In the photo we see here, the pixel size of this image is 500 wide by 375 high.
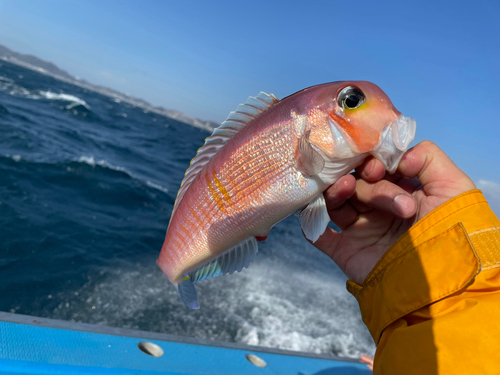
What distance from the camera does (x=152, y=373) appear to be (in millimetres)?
2451

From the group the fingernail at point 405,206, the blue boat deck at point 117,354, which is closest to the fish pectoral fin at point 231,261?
the fingernail at point 405,206

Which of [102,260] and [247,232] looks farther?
[102,260]

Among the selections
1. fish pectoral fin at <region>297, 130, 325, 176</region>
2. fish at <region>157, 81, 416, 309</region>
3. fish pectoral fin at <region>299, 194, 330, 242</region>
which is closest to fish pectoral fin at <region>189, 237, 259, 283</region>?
fish at <region>157, 81, 416, 309</region>

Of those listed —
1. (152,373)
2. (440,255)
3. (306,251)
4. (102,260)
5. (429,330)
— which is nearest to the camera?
(429,330)

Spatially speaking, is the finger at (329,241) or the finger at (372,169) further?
the finger at (329,241)

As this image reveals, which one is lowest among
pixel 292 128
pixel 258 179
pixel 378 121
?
pixel 258 179

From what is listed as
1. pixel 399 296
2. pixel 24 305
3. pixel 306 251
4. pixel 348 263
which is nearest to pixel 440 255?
pixel 399 296

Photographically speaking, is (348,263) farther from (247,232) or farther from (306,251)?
(306,251)

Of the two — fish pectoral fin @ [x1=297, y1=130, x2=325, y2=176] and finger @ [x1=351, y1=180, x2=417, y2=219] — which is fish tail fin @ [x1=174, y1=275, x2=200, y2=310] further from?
finger @ [x1=351, y1=180, x2=417, y2=219]

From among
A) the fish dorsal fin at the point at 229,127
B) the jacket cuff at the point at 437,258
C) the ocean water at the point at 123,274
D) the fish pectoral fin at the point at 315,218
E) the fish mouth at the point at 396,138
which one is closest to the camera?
the jacket cuff at the point at 437,258

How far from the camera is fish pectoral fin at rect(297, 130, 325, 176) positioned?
158cm

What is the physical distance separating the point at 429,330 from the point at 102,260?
548 centimetres

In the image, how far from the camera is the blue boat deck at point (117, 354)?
7.36 feet

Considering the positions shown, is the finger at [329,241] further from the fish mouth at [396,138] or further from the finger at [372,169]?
the fish mouth at [396,138]
